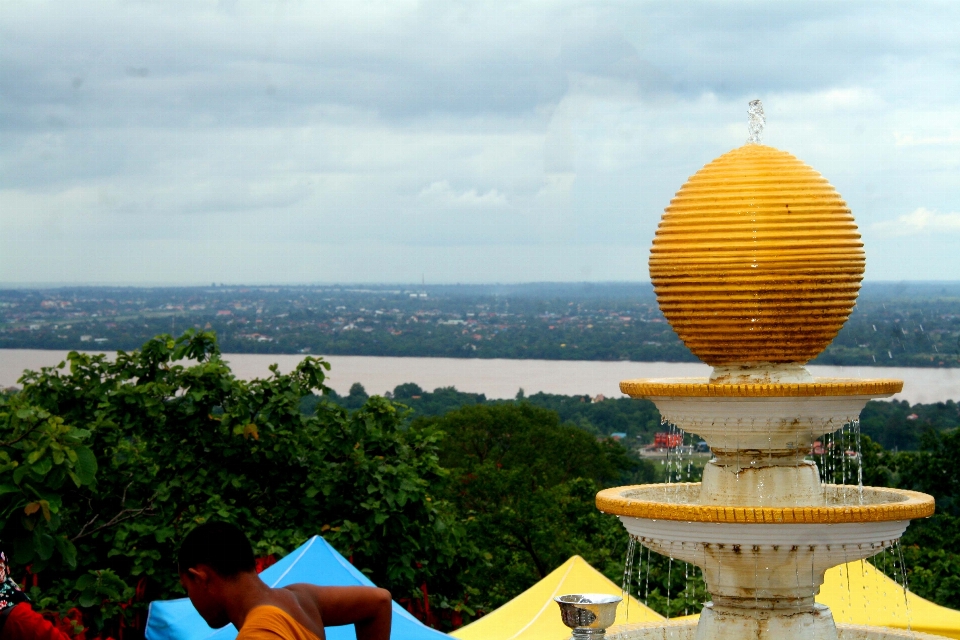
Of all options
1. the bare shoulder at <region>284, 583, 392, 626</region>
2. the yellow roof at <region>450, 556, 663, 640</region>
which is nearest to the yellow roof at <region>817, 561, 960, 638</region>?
the yellow roof at <region>450, 556, 663, 640</region>

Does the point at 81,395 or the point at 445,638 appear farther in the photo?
the point at 81,395

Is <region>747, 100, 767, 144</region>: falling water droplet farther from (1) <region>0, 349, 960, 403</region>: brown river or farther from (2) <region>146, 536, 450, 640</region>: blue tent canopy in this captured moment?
(1) <region>0, 349, 960, 403</region>: brown river

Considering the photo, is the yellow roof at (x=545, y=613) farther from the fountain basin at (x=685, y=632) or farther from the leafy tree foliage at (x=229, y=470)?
the fountain basin at (x=685, y=632)

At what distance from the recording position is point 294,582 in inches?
522

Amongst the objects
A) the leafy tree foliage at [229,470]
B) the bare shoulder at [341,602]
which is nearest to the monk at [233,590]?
the bare shoulder at [341,602]

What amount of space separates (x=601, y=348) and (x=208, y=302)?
146 feet

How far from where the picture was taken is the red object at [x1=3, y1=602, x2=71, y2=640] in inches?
285

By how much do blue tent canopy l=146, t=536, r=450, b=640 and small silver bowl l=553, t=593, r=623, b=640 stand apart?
335 cm

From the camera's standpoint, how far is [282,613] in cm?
580

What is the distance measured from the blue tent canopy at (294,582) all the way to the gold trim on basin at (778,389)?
3.78 m

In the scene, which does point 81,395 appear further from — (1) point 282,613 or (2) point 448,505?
(1) point 282,613

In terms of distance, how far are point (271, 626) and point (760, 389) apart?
18.1 feet

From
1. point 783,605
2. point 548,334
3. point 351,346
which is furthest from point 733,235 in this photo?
point 548,334

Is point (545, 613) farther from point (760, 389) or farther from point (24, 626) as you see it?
point (24, 626)
